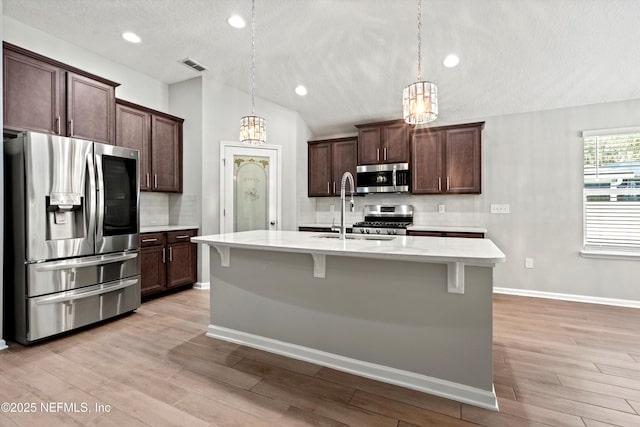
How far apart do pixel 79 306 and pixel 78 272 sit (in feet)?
1.04

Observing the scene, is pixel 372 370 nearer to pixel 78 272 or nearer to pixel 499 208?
pixel 78 272

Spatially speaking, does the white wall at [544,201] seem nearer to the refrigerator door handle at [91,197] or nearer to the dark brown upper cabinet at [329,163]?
the dark brown upper cabinet at [329,163]

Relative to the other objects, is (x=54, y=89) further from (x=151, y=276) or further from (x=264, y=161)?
(x=264, y=161)

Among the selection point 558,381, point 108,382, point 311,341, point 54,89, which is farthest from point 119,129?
point 558,381

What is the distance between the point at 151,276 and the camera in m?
3.76

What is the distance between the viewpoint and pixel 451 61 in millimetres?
3396

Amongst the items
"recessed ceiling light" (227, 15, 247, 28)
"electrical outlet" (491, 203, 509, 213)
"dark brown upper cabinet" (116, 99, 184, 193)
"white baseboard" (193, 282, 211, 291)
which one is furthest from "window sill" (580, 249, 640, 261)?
"dark brown upper cabinet" (116, 99, 184, 193)

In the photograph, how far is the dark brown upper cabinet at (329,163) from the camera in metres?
4.99

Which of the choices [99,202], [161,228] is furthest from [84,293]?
[161,228]

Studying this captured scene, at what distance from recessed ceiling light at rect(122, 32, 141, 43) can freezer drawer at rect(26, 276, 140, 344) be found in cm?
270

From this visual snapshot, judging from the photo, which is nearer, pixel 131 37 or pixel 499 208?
pixel 131 37

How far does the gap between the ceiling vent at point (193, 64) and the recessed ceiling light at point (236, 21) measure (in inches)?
40.2

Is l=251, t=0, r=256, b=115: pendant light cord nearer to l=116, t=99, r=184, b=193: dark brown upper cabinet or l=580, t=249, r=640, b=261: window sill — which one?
l=116, t=99, r=184, b=193: dark brown upper cabinet

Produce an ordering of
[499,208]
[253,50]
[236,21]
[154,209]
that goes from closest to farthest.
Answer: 1. [236,21]
2. [253,50]
3. [499,208]
4. [154,209]
